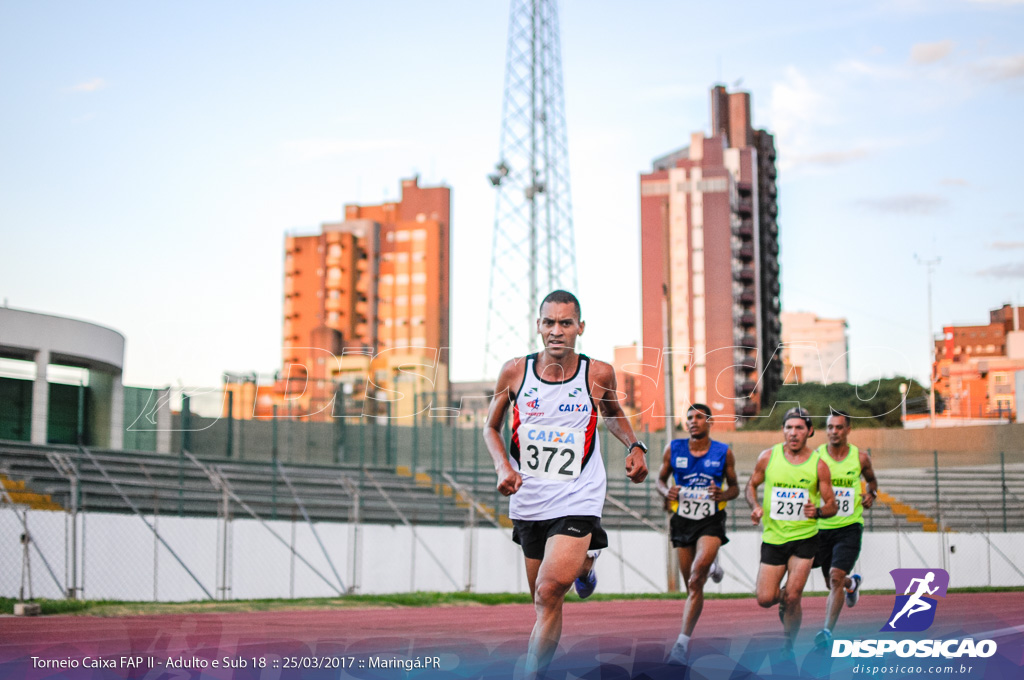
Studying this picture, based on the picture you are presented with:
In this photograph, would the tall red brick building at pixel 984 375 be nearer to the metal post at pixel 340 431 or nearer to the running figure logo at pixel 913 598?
the metal post at pixel 340 431

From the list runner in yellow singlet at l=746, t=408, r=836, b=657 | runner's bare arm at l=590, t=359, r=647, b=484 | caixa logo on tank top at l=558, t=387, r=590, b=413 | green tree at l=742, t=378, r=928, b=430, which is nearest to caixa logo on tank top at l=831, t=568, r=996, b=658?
runner in yellow singlet at l=746, t=408, r=836, b=657

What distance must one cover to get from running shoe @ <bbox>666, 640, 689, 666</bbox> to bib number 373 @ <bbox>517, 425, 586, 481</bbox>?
1.86m

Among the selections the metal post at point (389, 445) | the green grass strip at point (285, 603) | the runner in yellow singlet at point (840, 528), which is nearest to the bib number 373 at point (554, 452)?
the runner in yellow singlet at point (840, 528)

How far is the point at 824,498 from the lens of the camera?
10062mm

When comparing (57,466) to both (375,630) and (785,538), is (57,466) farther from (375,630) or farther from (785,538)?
(785,538)

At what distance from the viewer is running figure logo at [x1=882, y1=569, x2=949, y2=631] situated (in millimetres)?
9078

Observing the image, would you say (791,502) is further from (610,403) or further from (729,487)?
(610,403)

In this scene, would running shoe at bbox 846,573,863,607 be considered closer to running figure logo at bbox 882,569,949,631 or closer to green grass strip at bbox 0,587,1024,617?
running figure logo at bbox 882,569,949,631

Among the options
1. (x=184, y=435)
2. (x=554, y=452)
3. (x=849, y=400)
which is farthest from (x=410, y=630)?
(x=849, y=400)

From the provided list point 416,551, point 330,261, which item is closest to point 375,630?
point 416,551

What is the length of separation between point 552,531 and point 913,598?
3868 mm

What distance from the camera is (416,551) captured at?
21.9 m

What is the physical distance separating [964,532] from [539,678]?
26.5 meters

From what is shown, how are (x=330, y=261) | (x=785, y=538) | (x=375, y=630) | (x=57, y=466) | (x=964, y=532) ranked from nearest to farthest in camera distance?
(x=785, y=538) → (x=375, y=630) → (x=57, y=466) → (x=964, y=532) → (x=330, y=261)
